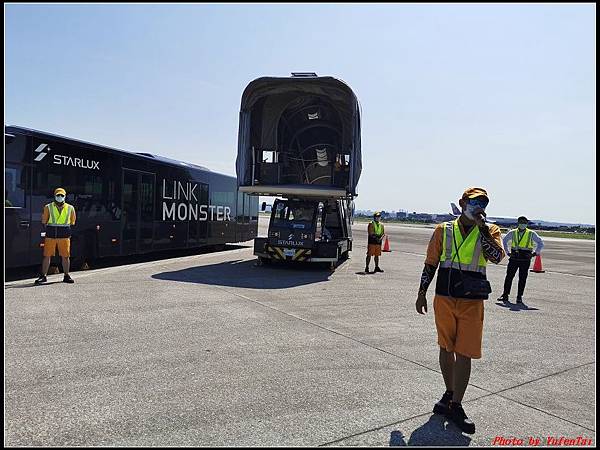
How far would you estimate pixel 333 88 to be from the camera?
13.9 metres

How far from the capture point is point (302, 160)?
17234mm

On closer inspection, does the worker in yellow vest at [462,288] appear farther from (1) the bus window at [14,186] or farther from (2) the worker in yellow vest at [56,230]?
(1) the bus window at [14,186]

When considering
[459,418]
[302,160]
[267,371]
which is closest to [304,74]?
[302,160]

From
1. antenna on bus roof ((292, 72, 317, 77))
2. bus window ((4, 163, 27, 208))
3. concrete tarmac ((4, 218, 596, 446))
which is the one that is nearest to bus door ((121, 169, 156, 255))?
bus window ((4, 163, 27, 208))

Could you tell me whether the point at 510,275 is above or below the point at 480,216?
below

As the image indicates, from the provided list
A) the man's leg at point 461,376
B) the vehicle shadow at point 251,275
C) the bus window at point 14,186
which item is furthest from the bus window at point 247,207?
the man's leg at point 461,376

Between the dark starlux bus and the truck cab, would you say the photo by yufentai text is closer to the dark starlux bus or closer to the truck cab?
the dark starlux bus

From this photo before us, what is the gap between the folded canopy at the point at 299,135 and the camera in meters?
13.9

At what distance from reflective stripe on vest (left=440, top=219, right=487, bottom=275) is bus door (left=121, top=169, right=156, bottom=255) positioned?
1118 cm

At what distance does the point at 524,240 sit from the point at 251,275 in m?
6.47

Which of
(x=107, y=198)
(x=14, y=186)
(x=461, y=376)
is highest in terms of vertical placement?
(x=14, y=186)

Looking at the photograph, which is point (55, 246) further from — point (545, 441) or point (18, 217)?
point (545, 441)

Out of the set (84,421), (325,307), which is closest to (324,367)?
(84,421)

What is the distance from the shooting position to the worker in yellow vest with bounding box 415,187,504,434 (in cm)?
410
